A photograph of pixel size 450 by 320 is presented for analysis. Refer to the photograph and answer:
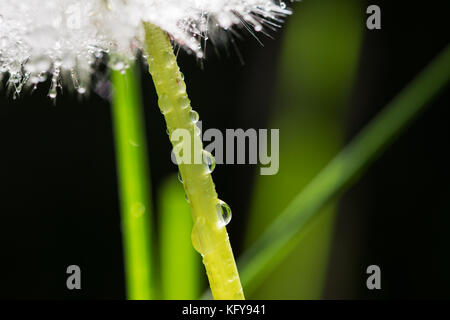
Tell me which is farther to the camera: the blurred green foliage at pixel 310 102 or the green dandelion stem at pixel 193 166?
the blurred green foliage at pixel 310 102

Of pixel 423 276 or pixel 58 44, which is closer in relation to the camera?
pixel 58 44

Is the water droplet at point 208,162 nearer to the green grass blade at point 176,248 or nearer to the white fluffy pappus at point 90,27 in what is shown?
the white fluffy pappus at point 90,27

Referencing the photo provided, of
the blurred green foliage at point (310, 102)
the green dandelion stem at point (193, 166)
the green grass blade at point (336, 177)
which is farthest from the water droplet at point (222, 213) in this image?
the blurred green foliage at point (310, 102)

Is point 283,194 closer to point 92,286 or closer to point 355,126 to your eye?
point 355,126

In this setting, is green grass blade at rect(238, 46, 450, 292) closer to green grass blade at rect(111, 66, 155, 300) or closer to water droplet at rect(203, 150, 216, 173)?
green grass blade at rect(111, 66, 155, 300)
